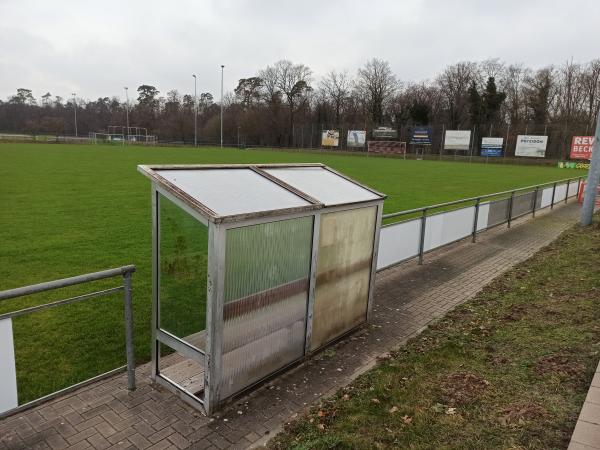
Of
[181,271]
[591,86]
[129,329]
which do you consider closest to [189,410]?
[129,329]

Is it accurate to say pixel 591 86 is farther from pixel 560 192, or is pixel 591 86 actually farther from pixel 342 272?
pixel 342 272

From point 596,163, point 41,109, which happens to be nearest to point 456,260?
point 596,163

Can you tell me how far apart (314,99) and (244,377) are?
87.0 meters

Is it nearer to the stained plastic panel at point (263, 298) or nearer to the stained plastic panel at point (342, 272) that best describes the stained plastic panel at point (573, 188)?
the stained plastic panel at point (342, 272)

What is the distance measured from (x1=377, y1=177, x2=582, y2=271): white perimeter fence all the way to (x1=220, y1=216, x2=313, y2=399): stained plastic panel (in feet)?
9.24

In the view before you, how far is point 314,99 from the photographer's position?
8694cm

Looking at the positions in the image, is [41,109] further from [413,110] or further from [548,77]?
[548,77]

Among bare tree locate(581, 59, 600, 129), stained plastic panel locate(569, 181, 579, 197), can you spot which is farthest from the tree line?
stained plastic panel locate(569, 181, 579, 197)

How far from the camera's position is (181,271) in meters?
4.20

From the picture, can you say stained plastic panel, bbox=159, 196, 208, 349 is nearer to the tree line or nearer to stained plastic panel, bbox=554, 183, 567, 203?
stained plastic panel, bbox=554, 183, 567, 203

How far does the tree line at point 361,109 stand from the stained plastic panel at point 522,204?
149ft

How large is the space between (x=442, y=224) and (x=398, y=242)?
5.86 ft

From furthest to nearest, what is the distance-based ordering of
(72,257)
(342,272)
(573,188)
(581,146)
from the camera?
(581,146)
(573,188)
(72,257)
(342,272)

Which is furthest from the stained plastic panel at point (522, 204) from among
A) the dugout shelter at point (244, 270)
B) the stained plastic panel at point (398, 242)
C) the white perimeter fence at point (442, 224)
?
the dugout shelter at point (244, 270)
